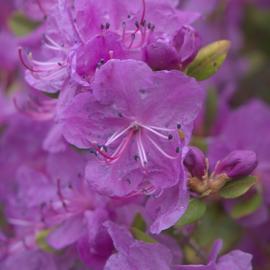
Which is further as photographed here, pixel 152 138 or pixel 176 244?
pixel 176 244

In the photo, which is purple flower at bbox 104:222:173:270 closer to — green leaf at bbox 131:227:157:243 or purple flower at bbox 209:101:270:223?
green leaf at bbox 131:227:157:243

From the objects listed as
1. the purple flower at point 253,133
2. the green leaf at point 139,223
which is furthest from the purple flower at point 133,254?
the purple flower at point 253,133

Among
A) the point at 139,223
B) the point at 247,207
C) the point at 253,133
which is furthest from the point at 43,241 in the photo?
the point at 253,133

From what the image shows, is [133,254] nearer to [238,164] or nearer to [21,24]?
[238,164]

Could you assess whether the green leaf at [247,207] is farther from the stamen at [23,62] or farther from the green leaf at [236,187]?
the stamen at [23,62]

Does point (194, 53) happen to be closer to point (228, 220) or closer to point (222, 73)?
point (228, 220)

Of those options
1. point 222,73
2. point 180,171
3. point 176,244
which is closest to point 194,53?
point 180,171
